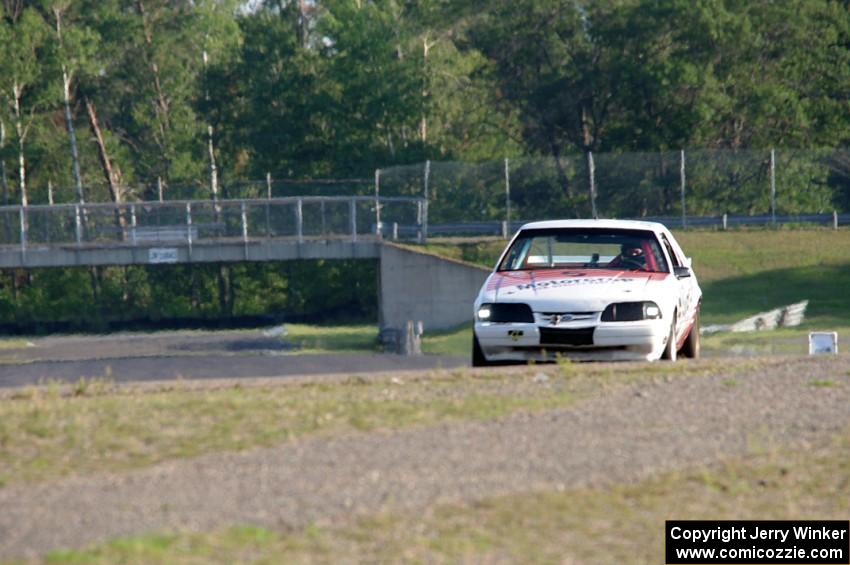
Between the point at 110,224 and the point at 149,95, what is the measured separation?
27.2 meters

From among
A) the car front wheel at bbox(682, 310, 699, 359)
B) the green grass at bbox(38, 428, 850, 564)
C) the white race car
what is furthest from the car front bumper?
the green grass at bbox(38, 428, 850, 564)

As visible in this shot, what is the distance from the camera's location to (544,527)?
22.1ft

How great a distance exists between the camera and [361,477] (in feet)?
24.8

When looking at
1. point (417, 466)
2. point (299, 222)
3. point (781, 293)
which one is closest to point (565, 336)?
point (417, 466)

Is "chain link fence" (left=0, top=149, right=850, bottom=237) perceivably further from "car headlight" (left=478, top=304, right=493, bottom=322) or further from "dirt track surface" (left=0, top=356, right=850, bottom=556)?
"dirt track surface" (left=0, top=356, right=850, bottom=556)

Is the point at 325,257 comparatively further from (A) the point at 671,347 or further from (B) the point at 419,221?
(A) the point at 671,347

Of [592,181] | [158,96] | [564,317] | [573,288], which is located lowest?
[564,317]

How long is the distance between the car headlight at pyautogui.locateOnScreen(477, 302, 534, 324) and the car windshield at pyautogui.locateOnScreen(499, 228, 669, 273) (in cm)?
119

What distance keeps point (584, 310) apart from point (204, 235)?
2593 cm

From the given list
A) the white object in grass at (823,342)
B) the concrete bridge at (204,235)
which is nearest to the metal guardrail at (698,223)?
the concrete bridge at (204,235)

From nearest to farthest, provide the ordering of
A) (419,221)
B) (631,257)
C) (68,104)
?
(631,257), (419,221), (68,104)

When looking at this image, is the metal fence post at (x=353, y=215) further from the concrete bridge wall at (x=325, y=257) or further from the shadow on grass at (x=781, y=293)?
the shadow on grass at (x=781, y=293)

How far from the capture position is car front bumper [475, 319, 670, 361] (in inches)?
509

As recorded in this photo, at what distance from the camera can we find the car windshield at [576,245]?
563 inches
